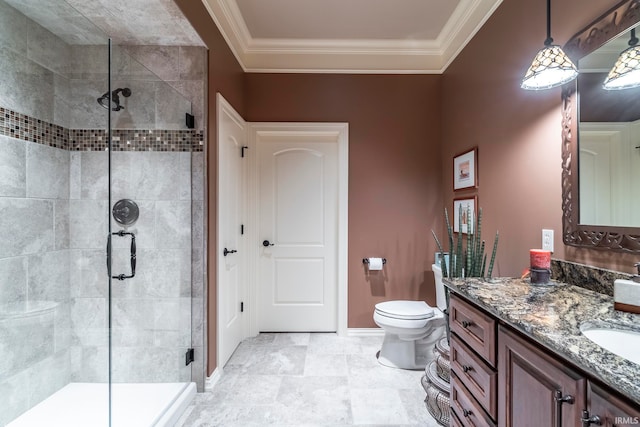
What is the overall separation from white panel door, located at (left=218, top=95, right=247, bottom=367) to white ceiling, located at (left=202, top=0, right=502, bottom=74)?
2.26ft

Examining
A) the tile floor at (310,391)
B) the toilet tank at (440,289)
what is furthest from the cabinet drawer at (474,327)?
the toilet tank at (440,289)

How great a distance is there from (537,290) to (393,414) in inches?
45.0

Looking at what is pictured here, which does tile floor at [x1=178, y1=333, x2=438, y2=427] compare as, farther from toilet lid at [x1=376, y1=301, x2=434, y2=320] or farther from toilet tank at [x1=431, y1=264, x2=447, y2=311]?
toilet tank at [x1=431, y1=264, x2=447, y2=311]

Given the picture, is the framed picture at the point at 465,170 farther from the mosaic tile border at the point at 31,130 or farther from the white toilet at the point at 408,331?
the mosaic tile border at the point at 31,130

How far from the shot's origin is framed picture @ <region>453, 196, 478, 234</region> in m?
2.20

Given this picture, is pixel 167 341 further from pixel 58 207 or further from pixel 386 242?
pixel 386 242

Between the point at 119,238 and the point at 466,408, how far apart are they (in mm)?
2197

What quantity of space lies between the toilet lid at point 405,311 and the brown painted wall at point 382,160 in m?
0.42

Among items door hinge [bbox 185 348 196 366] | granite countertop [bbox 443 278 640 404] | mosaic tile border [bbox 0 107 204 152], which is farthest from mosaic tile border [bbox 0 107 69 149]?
granite countertop [bbox 443 278 640 404]

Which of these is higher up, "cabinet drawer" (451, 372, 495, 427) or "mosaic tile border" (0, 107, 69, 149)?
"mosaic tile border" (0, 107, 69, 149)

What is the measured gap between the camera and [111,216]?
1928 mm

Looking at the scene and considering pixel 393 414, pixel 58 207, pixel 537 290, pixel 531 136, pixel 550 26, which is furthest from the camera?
pixel 58 207

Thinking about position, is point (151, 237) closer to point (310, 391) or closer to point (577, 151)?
point (310, 391)

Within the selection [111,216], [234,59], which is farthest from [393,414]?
[234,59]
